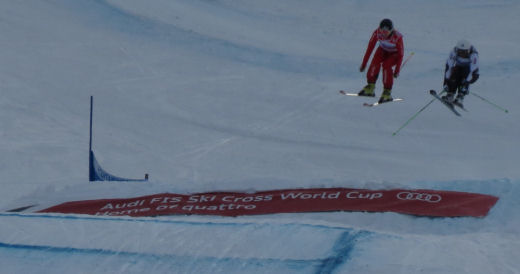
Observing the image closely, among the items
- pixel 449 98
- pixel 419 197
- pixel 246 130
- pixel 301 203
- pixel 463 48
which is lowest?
pixel 246 130

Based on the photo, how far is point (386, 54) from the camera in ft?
27.3

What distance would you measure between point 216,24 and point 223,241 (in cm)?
1285

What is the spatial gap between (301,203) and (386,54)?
198 cm

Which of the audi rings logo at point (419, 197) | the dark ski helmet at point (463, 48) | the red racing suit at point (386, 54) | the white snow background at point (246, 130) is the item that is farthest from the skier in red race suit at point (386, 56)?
the audi rings logo at point (419, 197)

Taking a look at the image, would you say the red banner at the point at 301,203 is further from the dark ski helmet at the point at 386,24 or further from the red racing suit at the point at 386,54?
the dark ski helmet at the point at 386,24

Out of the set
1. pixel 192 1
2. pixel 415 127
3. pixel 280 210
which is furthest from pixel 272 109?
pixel 280 210

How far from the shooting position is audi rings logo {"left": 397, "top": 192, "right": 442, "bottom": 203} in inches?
285

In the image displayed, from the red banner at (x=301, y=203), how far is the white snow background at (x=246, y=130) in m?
0.18

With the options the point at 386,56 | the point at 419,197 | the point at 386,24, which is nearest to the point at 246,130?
the point at 386,56

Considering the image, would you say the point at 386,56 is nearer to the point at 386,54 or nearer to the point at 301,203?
the point at 386,54

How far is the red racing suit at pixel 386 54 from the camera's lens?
7984mm

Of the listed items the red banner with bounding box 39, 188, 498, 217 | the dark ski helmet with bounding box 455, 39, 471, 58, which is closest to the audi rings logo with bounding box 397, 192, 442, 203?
the red banner with bounding box 39, 188, 498, 217

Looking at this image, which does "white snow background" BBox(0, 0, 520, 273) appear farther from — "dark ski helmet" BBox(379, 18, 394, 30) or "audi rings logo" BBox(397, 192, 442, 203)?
"dark ski helmet" BBox(379, 18, 394, 30)

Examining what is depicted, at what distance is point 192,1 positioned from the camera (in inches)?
754
